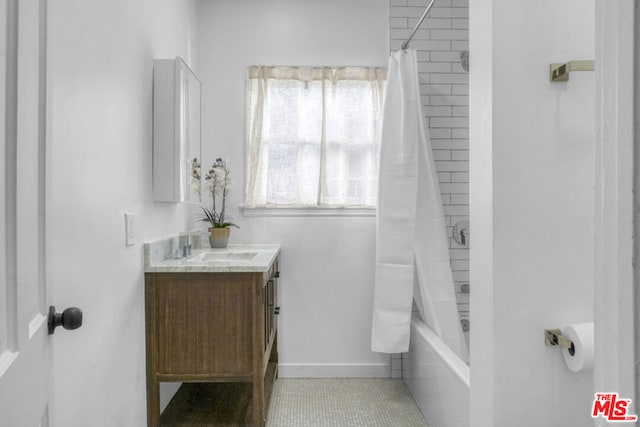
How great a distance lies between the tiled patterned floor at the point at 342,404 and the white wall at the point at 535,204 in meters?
1.09

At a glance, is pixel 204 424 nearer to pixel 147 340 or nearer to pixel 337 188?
pixel 147 340

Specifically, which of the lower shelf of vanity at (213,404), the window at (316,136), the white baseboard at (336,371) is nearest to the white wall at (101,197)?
the lower shelf of vanity at (213,404)

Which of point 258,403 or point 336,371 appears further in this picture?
point 336,371

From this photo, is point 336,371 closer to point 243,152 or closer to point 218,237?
point 218,237

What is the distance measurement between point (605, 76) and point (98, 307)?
1646 millimetres

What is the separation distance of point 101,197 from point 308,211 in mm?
1626

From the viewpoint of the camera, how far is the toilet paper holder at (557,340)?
53.5 inches

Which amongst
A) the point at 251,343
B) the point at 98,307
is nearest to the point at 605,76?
the point at 98,307

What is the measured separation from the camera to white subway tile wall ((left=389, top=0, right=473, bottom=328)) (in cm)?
Answer: 296

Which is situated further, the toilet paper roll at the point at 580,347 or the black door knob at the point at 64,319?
the toilet paper roll at the point at 580,347

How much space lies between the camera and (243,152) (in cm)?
308

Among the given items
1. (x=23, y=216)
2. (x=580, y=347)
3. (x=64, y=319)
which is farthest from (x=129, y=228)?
(x=580, y=347)

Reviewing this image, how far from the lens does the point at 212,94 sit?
3.08m

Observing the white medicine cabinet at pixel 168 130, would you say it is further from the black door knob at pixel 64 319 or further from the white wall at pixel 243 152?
the black door knob at pixel 64 319
